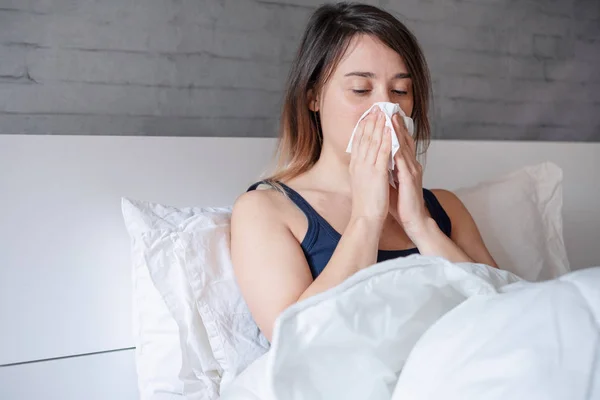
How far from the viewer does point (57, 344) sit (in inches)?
51.8

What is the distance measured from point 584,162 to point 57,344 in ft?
5.07

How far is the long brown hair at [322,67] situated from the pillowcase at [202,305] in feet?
0.68

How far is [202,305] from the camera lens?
3.95ft

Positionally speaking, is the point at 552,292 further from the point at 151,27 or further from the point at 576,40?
the point at 576,40

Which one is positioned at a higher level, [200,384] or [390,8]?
[390,8]

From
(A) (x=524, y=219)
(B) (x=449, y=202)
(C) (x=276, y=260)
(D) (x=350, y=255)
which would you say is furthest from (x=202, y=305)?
(A) (x=524, y=219)

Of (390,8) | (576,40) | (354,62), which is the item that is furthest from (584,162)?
(354,62)

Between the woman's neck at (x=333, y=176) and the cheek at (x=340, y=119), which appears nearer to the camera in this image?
the cheek at (x=340, y=119)

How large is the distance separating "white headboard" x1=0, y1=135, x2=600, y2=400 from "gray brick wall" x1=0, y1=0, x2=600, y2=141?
0.42ft

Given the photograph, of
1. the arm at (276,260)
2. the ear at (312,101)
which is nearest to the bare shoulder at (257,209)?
the arm at (276,260)

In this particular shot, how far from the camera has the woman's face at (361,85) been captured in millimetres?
1272

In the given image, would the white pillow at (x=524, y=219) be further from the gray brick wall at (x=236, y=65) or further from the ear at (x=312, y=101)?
the ear at (x=312, y=101)

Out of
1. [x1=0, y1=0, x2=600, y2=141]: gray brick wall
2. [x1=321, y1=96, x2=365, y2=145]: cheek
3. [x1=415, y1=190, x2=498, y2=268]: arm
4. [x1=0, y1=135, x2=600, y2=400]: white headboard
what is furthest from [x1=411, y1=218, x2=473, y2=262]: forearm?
[x1=0, y1=0, x2=600, y2=141]: gray brick wall

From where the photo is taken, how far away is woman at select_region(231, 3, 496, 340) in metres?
1.14
